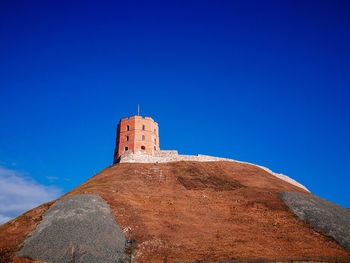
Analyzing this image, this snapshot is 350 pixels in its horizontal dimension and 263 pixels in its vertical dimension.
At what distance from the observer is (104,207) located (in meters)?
34.9

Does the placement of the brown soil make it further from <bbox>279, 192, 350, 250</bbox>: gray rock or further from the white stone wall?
the white stone wall

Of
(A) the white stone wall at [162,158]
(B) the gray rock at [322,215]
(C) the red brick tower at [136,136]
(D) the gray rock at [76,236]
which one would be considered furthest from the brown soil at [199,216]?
(C) the red brick tower at [136,136]

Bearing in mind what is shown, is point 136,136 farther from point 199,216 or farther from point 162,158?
point 199,216

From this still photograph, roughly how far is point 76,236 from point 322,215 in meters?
30.8

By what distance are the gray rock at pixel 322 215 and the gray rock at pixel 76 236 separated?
2406 centimetres

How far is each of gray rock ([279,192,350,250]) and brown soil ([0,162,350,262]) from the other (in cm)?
112

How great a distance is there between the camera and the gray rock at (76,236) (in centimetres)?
2614

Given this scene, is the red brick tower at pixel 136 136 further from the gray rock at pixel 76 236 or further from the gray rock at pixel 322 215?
the gray rock at pixel 322 215

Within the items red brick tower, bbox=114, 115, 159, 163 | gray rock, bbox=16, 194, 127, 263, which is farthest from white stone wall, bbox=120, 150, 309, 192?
gray rock, bbox=16, 194, 127, 263

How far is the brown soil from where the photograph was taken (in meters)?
29.2

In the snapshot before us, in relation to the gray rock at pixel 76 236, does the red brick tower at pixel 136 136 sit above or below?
above

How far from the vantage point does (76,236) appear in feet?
92.6

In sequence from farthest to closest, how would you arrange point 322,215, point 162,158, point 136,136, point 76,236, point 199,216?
→ point 136,136, point 162,158, point 322,215, point 199,216, point 76,236

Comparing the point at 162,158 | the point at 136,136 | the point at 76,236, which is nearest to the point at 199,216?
the point at 76,236
